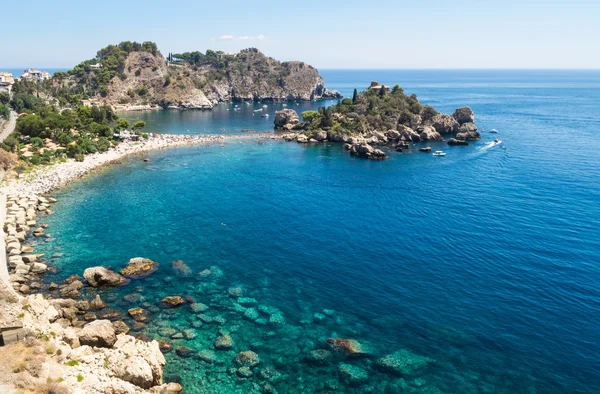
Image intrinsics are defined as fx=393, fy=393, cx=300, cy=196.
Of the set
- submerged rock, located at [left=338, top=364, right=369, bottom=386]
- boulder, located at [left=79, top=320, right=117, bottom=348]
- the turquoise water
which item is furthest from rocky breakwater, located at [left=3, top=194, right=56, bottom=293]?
submerged rock, located at [left=338, top=364, right=369, bottom=386]

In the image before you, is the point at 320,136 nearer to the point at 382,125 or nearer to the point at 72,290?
the point at 382,125

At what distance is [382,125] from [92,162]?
89.9 metres

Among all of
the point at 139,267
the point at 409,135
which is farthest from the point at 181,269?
the point at 409,135

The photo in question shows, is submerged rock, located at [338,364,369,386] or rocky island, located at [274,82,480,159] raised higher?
rocky island, located at [274,82,480,159]

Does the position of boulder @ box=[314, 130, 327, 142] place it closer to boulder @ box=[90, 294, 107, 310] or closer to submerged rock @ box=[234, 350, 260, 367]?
boulder @ box=[90, 294, 107, 310]

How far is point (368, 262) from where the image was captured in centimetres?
5069

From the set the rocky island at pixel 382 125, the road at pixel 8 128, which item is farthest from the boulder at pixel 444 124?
the road at pixel 8 128

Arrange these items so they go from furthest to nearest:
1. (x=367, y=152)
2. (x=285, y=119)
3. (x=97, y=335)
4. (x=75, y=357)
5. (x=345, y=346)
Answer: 1. (x=285, y=119)
2. (x=367, y=152)
3. (x=345, y=346)
4. (x=97, y=335)
5. (x=75, y=357)

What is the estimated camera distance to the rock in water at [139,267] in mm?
46528

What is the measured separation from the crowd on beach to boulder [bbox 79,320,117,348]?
160 feet

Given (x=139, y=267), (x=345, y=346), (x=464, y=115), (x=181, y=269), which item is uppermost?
(x=464, y=115)

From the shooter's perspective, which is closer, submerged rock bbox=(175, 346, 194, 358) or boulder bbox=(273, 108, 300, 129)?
submerged rock bbox=(175, 346, 194, 358)

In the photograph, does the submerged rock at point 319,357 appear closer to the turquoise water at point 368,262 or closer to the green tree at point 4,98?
the turquoise water at point 368,262

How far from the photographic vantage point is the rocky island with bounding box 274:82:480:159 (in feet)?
424
